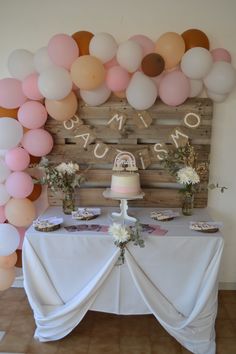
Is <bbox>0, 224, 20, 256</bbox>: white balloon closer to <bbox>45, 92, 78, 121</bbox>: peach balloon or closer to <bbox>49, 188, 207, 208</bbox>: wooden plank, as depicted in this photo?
<bbox>49, 188, 207, 208</bbox>: wooden plank

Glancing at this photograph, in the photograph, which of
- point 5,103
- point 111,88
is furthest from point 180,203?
point 5,103

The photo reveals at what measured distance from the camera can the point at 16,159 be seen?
2.30m

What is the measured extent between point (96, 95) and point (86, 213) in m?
0.84

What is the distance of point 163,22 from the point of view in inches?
92.6

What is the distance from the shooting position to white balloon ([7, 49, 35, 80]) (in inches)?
90.0

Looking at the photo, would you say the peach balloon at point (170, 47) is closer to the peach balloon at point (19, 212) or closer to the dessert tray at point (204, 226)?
the dessert tray at point (204, 226)

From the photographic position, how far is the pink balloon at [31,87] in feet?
7.32

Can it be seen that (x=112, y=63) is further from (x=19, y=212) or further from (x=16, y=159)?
(x=19, y=212)

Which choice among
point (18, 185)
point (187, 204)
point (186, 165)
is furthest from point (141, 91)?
point (18, 185)

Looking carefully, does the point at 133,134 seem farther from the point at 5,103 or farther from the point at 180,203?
the point at 5,103

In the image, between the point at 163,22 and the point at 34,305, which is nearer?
the point at 34,305

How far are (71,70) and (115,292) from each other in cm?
148

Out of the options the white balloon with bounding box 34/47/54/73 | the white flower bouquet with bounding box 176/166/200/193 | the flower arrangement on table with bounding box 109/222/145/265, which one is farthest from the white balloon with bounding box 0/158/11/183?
the white flower bouquet with bounding box 176/166/200/193

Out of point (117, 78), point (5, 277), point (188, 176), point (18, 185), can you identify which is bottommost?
point (5, 277)
